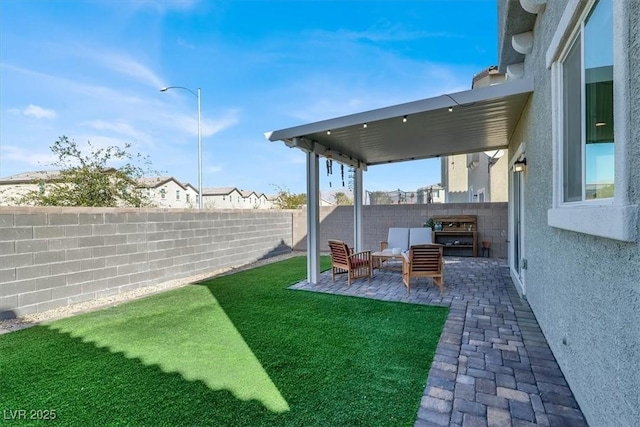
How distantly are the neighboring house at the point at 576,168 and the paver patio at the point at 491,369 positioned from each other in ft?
0.18

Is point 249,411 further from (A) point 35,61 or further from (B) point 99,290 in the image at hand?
(A) point 35,61

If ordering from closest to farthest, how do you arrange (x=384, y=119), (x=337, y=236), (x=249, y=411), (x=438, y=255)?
1. (x=249, y=411)
2. (x=384, y=119)
3. (x=438, y=255)
4. (x=337, y=236)

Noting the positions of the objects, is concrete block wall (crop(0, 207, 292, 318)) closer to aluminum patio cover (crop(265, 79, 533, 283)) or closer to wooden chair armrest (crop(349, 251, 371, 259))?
aluminum patio cover (crop(265, 79, 533, 283))

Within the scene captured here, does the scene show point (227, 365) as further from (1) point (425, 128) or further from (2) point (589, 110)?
(1) point (425, 128)

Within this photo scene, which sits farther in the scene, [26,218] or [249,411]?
[26,218]

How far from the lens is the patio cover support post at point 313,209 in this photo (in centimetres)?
659

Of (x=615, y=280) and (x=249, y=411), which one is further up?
(x=615, y=280)

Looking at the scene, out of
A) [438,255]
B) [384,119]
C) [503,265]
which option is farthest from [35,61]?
[503,265]

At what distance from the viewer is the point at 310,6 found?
31.8 feet

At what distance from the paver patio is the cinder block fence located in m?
4.36

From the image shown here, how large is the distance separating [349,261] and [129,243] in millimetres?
4614

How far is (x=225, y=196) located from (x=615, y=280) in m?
47.4

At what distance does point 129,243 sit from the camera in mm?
6410

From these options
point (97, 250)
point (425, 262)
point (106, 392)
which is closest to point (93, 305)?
point (97, 250)
